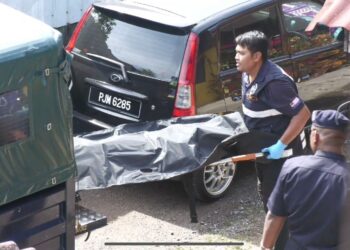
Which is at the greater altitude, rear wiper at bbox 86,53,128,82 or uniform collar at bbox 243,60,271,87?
uniform collar at bbox 243,60,271,87

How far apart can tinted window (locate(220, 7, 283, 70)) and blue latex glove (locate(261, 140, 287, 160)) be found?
170cm

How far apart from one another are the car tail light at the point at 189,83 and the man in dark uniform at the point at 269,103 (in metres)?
1.20

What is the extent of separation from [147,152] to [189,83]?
97 cm

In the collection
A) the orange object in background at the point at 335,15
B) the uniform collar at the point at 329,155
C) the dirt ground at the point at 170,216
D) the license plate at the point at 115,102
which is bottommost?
the dirt ground at the point at 170,216

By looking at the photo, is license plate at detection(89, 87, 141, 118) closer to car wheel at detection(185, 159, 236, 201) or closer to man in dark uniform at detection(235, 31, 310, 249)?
car wheel at detection(185, 159, 236, 201)

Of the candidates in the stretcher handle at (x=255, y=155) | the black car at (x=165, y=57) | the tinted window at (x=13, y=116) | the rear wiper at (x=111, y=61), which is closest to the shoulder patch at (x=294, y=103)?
the stretcher handle at (x=255, y=155)

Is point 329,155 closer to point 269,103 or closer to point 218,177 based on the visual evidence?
point 269,103

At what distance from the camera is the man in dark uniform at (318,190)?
429cm

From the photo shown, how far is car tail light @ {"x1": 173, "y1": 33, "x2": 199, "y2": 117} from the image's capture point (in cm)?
702

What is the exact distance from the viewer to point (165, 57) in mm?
7156

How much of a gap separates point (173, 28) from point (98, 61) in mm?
832

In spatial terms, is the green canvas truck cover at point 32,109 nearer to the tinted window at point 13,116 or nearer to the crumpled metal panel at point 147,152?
the tinted window at point 13,116

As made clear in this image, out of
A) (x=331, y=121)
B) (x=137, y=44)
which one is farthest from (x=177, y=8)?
(x=331, y=121)

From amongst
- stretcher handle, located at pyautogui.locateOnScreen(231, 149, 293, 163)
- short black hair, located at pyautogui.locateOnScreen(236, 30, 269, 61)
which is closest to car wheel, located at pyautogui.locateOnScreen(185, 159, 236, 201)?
stretcher handle, located at pyautogui.locateOnScreen(231, 149, 293, 163)
